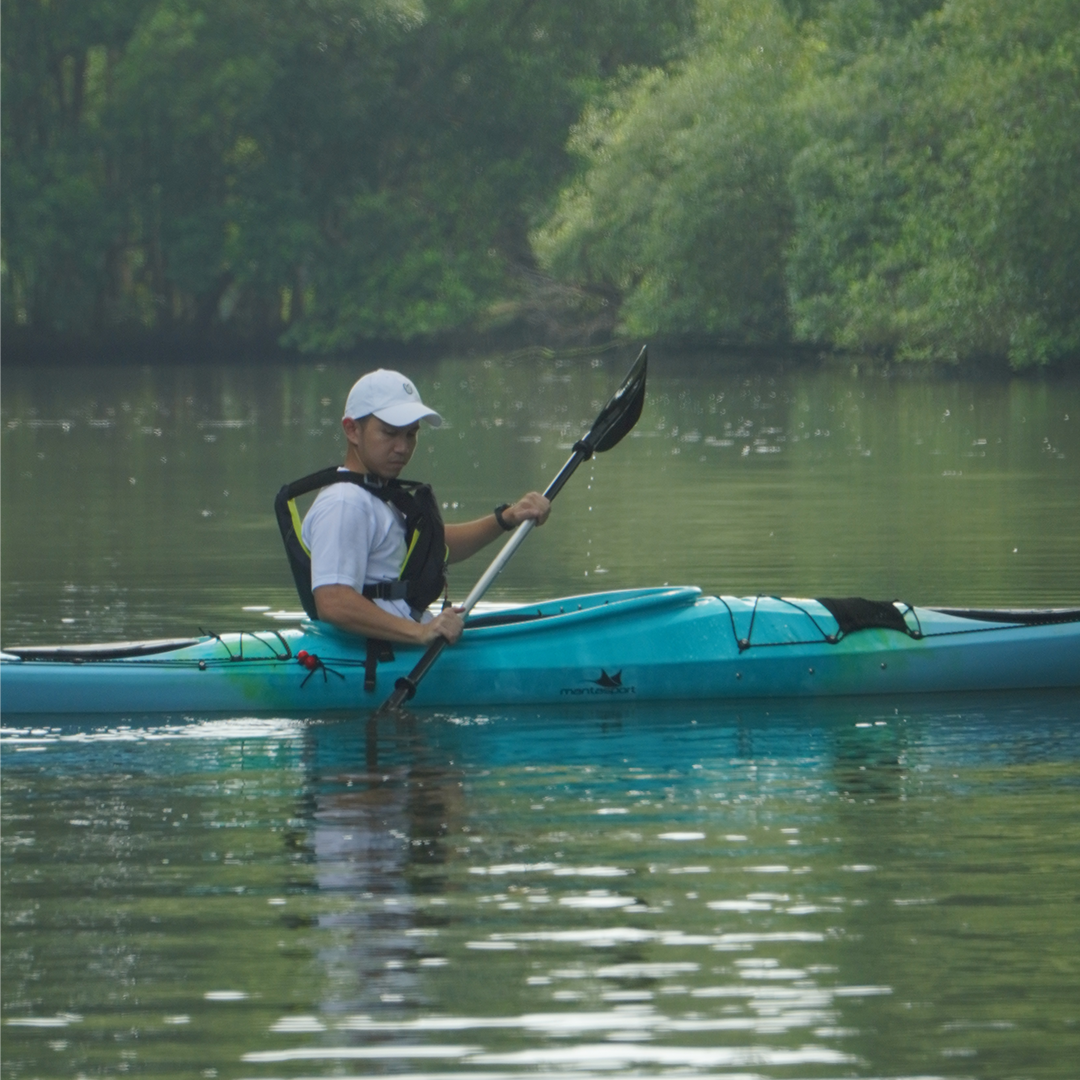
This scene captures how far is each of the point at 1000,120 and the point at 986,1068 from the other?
28.7 metres

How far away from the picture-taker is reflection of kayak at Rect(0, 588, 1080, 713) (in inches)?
299

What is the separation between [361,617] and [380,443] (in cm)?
54

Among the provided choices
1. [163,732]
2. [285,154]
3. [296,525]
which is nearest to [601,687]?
[296,525]

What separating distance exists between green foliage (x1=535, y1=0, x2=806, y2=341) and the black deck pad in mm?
29892

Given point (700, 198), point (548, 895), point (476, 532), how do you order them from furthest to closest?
point (700, 198), point (476, 532), point (548, 895)

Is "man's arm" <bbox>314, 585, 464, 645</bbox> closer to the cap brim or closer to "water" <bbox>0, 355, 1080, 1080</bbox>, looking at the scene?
"water" <bbox>0, 355, 1080, 1080</bbox>

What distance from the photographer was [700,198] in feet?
124

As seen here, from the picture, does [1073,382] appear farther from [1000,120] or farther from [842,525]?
[842,525]

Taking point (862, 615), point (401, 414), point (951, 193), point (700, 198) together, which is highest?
point (700, 198)

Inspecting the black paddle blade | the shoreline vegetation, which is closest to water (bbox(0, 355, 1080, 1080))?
the black paddle blade

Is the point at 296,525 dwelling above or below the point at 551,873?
above

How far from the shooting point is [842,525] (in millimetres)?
13609

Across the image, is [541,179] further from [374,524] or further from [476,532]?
[374,524]

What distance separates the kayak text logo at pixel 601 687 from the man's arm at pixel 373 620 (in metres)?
0.55
